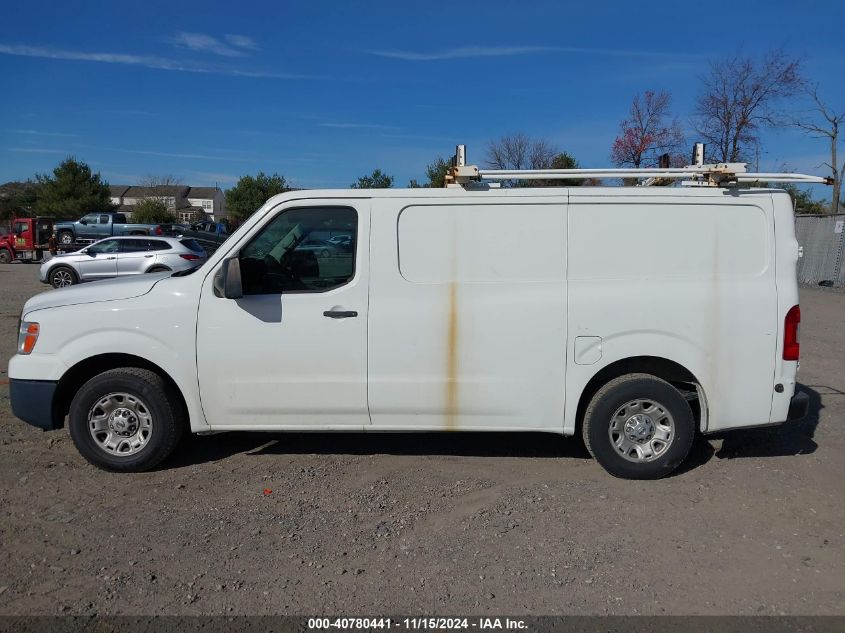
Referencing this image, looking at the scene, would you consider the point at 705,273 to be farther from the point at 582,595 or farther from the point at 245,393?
the point at 245,393

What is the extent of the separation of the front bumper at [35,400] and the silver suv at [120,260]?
13760 millimetres

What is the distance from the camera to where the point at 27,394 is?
492 cm

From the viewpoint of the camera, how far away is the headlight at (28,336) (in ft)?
16.2

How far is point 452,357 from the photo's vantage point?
477 cm

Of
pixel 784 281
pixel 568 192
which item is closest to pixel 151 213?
pixel 568 192

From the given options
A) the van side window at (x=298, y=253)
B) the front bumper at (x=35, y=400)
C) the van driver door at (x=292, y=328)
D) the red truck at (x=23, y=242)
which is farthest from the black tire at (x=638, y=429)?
the red truck at (x=23, y=242)

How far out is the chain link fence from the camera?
20.1 m

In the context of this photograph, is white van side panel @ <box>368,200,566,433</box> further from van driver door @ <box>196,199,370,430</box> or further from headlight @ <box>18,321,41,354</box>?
headlight @ <box>18,321,41,354</box>

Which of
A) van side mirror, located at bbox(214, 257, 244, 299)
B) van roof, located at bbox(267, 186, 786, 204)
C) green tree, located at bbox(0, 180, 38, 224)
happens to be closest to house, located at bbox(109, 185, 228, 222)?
green tree, located at bbox(0, 180, 38, 224)

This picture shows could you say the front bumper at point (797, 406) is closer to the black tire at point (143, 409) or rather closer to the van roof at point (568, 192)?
the van roof at point (568, 192)

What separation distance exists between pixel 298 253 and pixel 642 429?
2.73 m

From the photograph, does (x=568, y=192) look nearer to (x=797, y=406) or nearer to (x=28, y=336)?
(x=797, y=406)

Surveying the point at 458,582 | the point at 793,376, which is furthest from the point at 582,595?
the point at 793,376

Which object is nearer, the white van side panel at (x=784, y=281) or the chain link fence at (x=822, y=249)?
the white van side panel at (x=784, y=281)
